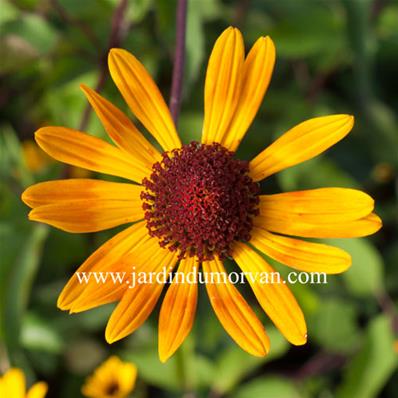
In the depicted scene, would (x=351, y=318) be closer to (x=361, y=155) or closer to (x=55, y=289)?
(x=361, y=155)

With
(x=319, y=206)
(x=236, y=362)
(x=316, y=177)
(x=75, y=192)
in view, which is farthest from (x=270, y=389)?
(x=75, y=192)

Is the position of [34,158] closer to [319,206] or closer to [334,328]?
[334,328]

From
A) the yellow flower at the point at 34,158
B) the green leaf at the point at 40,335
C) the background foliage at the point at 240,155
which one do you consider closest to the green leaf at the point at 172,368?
the background foliage at the point at 240,155

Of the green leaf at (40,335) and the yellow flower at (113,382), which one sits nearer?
the yellow flower at (113,382)

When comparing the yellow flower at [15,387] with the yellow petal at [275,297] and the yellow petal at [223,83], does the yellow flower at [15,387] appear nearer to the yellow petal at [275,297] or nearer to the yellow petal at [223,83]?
the yellow petal at [275,297]

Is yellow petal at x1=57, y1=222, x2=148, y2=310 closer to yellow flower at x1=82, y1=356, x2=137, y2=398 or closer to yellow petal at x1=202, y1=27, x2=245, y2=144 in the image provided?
yellow petal at x1=202, y1=27, x2=245, y2=144

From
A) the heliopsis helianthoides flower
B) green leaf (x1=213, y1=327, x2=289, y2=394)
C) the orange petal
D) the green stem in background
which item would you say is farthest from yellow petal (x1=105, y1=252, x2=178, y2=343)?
the green stem in background

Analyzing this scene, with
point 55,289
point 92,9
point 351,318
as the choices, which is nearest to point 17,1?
point 92,9
